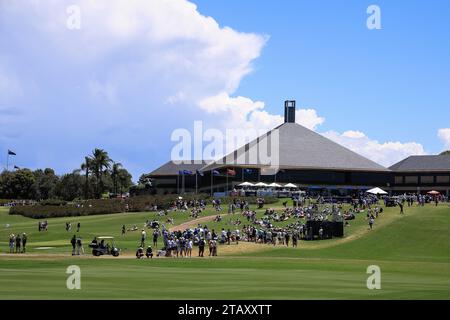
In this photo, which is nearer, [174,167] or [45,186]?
[174,167]

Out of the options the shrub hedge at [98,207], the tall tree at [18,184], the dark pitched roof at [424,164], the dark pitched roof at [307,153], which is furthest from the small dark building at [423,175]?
the tall tree at [18,184]

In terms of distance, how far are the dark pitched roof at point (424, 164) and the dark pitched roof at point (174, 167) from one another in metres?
43.3

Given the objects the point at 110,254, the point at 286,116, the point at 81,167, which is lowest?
the point at 110,254

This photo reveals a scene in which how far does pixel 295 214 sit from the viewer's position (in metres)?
85.5

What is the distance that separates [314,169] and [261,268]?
92721 mm

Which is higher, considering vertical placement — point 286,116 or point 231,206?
point 286,116

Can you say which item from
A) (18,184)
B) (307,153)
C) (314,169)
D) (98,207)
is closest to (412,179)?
(307,153)

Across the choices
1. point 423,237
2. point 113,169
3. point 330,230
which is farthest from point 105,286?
point 113,169

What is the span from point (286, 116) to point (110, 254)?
102m

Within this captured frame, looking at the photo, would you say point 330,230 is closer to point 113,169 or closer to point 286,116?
point 286,116

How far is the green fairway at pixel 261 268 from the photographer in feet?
90.9

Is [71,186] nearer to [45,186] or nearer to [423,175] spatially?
[45,186]

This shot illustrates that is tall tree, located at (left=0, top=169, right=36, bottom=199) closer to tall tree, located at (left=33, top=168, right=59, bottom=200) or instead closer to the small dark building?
tall tree, located at (left=33, top=168, right=59, bottom=200)

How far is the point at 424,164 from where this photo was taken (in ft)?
491
